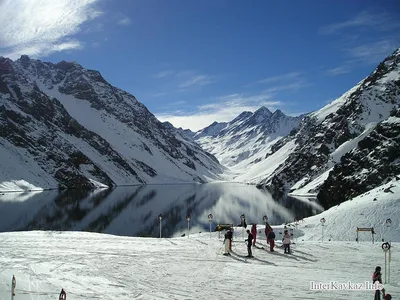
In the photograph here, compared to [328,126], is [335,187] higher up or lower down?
lower down

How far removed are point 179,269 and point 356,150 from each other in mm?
82932

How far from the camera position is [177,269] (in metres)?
22.5

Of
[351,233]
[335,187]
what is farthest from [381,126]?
[351,233]

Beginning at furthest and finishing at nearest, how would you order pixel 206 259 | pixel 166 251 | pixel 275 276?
pixel 166 251 < pixel 206 259 < pixel 275 276

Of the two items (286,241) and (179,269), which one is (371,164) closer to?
(286,241)

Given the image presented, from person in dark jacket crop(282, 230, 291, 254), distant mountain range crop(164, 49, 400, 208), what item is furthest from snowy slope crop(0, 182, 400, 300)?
distant mountain range crop(164, 49, 400, 208)

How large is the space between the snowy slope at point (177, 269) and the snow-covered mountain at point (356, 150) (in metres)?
58.6

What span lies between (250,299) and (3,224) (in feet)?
186

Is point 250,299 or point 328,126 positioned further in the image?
point 328,126

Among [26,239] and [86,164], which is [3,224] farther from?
[86,164]

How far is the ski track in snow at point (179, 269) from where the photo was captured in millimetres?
17719

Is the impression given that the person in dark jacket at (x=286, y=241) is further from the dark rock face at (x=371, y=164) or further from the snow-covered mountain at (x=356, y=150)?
the snow-covered mountain at (x=356, y=150)

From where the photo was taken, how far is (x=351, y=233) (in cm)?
3903

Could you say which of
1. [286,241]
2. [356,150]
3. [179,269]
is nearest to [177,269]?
[179,269]
